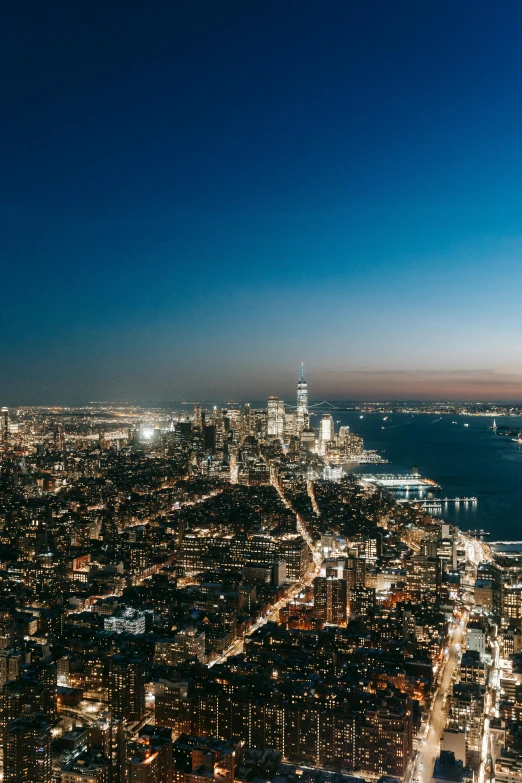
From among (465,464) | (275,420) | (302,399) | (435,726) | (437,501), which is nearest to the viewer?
(435,726)

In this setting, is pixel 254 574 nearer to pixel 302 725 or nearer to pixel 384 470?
pixel 302 725

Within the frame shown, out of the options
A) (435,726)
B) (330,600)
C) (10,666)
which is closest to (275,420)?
(330,600)

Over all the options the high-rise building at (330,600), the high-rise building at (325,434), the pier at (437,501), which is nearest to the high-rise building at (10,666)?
the high-rise building at (330,600)

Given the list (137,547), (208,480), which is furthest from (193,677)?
(208,480)

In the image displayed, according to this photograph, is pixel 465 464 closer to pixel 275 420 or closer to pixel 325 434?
pixel 325 434

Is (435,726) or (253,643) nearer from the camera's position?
(435,726)

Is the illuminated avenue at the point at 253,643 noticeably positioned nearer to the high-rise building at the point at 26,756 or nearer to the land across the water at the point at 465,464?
the high-rise building at the point at 26,756
